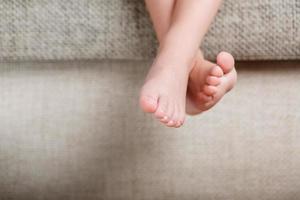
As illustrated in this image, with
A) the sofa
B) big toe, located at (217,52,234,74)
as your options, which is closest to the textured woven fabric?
the sofa

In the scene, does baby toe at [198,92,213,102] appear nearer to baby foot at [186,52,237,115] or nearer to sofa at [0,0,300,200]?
baby foot at [186,52,237,115]

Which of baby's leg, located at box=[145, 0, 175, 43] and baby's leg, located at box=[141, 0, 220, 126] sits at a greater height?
baby's leg, located at box=[145, 0, 175, 43]

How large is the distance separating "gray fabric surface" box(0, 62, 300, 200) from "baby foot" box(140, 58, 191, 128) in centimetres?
17

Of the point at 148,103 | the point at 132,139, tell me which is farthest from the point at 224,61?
the point at 132,139

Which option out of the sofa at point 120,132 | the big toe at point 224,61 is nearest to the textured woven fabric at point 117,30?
the sofa at point 120,132

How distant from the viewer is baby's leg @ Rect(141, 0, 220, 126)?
688 millimetres

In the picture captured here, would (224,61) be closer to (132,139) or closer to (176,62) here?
(176,62)

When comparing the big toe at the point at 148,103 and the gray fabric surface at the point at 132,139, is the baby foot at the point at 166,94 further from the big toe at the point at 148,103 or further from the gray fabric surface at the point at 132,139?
the gray fabric surface at the point at 132,139

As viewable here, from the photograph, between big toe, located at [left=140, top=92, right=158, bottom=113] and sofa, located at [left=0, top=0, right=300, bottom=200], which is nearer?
big toe, located at [left=140, top=92, right=158, bottom=113]

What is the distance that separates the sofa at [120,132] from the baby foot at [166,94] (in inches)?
5.1

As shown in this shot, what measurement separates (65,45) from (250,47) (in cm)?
28

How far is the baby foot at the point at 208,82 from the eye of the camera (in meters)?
0.71

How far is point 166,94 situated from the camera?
0.70 meters

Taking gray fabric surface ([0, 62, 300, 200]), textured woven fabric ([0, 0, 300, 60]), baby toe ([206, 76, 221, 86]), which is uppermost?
textured woven fabric ([0, 0, 300, 60])
